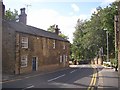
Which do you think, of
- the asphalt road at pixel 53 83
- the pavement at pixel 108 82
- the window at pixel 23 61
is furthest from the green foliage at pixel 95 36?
the asphalt road at pixel 53 83

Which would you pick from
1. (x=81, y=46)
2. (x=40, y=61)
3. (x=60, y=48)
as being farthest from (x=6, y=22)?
(x=81, y=46)

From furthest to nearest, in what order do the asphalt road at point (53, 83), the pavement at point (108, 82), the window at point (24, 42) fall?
the window at point (24, 42), the asphalt road at point (53, 83), the pavement at point (108, 82)

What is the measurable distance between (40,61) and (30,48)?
4.38 meters

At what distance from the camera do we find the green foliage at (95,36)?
70812 mm

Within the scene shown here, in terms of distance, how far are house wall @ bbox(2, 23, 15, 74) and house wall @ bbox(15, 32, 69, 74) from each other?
0.61 meters

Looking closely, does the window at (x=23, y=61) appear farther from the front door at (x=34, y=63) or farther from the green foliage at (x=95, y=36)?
the green foliage at (x=95, y=36)

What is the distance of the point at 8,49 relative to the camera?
34344 mm

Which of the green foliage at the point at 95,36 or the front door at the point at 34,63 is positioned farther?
the green foliage at the point at 95,36

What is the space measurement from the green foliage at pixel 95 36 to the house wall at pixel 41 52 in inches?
754

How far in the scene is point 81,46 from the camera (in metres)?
94.6

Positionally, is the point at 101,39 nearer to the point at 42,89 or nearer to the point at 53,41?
the point at 53,41

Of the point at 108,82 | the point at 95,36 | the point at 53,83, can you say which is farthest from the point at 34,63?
the point at 95,36

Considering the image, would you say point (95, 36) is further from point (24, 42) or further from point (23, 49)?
point (23, 49)

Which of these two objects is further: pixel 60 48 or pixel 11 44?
pixel 60 48
